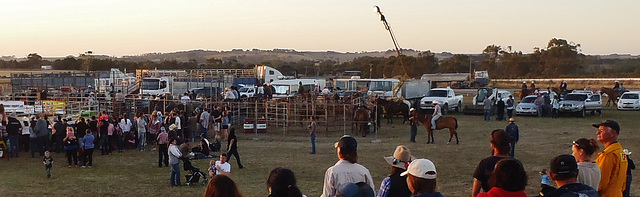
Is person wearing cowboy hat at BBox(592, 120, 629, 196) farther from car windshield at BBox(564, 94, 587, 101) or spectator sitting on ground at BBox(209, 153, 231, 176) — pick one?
car windshield at BBox(564, 94, 587, 101)

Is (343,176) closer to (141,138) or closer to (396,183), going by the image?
(396,183)

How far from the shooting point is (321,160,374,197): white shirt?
18.1 ft

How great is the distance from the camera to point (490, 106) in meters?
28.8

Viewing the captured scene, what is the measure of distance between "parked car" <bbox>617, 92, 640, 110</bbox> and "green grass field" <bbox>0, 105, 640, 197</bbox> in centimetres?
969

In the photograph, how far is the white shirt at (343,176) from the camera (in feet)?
18.1

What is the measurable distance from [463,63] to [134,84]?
246 feet

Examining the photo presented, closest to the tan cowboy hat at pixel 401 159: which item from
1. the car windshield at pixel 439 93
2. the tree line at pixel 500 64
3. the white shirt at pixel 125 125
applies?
the white shirt at pixel 125 125

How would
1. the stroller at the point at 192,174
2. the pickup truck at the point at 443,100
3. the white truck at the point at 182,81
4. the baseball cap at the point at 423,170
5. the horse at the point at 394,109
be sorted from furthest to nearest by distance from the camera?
the white truck at the point at 182,81, the pickup truck at the point at 443,100, the horse at the point at 394,109, the stroller at the point at 192,174, the baseball cap at the point at 423,170

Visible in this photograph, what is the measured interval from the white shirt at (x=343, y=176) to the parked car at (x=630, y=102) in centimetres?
3321

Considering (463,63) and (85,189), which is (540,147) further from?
(463,63)

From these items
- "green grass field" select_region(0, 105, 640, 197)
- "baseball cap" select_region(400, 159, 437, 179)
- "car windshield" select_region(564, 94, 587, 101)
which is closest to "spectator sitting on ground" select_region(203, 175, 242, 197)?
"baseball cap" select_region(400, 159, 437, 179)

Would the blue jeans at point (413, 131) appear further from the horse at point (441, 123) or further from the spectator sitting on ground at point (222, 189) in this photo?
the spectator sitting on ground at point (222, 189)

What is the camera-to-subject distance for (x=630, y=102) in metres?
33.9

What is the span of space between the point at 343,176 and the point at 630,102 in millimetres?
33440
